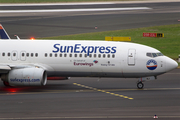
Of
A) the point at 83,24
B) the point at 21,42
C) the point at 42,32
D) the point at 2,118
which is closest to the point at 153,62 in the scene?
the point at 21,42

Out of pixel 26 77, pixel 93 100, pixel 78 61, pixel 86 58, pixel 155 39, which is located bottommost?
pixel 93 100

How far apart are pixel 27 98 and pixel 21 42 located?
235 inches

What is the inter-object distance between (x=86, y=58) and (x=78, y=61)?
2.43 feet

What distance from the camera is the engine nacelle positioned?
27.3 meters

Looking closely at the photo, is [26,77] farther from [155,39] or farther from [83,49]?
[155,39]

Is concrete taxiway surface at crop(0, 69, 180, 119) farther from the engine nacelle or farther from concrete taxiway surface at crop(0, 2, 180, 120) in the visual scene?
the engine nacelle

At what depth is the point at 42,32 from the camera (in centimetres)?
6031

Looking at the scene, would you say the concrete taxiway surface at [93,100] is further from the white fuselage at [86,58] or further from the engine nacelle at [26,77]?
the white fuselage at [86,58]

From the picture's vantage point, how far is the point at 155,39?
55.6 metres

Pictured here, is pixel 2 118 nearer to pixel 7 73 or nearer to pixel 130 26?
pixel 7 73

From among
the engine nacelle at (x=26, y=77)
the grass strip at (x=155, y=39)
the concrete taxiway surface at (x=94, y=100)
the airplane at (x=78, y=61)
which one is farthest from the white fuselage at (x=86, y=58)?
the grass strip at (x=155, y=39)

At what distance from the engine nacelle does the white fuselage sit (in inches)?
33.4

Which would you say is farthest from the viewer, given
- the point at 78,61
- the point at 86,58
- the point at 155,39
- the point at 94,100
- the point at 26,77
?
the point at 155,39

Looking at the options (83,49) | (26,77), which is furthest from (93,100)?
(26,77)
